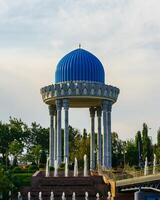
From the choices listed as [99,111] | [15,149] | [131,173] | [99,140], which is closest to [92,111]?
[99,111]

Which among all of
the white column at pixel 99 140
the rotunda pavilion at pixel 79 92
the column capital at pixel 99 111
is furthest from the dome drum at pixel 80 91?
the white column at pixel 99 140

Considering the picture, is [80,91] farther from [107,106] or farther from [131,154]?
[131,154]

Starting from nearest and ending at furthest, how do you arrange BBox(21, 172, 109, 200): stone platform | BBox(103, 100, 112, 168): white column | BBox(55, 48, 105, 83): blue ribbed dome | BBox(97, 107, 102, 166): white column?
BBox(21, 172, 109, 200): stone platform < BBox(55, 48, 105, 83): blue ribbed dome < BBox(103, 100, 112, 168): white column < BBox(97, 107, 102, 166): white column

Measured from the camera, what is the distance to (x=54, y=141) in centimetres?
5734

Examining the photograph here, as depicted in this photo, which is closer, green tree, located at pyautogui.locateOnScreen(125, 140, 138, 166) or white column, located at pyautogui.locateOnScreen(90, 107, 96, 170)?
white column, located at pyautogui.locateOnScreen(90, 107, 96, 170)

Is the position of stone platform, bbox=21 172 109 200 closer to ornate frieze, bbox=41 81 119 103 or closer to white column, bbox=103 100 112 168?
white column, bbox=103 100 112 168

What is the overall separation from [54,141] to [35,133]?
92.7ft

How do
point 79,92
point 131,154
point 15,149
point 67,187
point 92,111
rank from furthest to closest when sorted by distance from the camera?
1. point 131,154
2. point 15,149
3. point 92,111
4. point 79,92
5. point 67,187

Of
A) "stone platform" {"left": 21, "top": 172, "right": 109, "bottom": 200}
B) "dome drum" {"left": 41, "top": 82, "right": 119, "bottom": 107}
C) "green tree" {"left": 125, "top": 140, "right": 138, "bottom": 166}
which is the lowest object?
"stone platform" {"left": 21, "top": 172, "right": 109, "bottom": 200}

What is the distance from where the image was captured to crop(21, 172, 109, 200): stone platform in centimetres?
4141

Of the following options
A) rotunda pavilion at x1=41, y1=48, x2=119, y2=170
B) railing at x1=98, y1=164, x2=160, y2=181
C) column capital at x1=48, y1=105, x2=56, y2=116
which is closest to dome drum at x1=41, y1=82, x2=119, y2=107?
rotunda pavilion at x1=41, y1=48, x2=119, y2=170

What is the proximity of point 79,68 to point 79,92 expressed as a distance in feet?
9.56

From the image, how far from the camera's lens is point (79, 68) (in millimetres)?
55031

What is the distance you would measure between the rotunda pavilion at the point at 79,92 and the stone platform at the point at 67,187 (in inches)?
395
